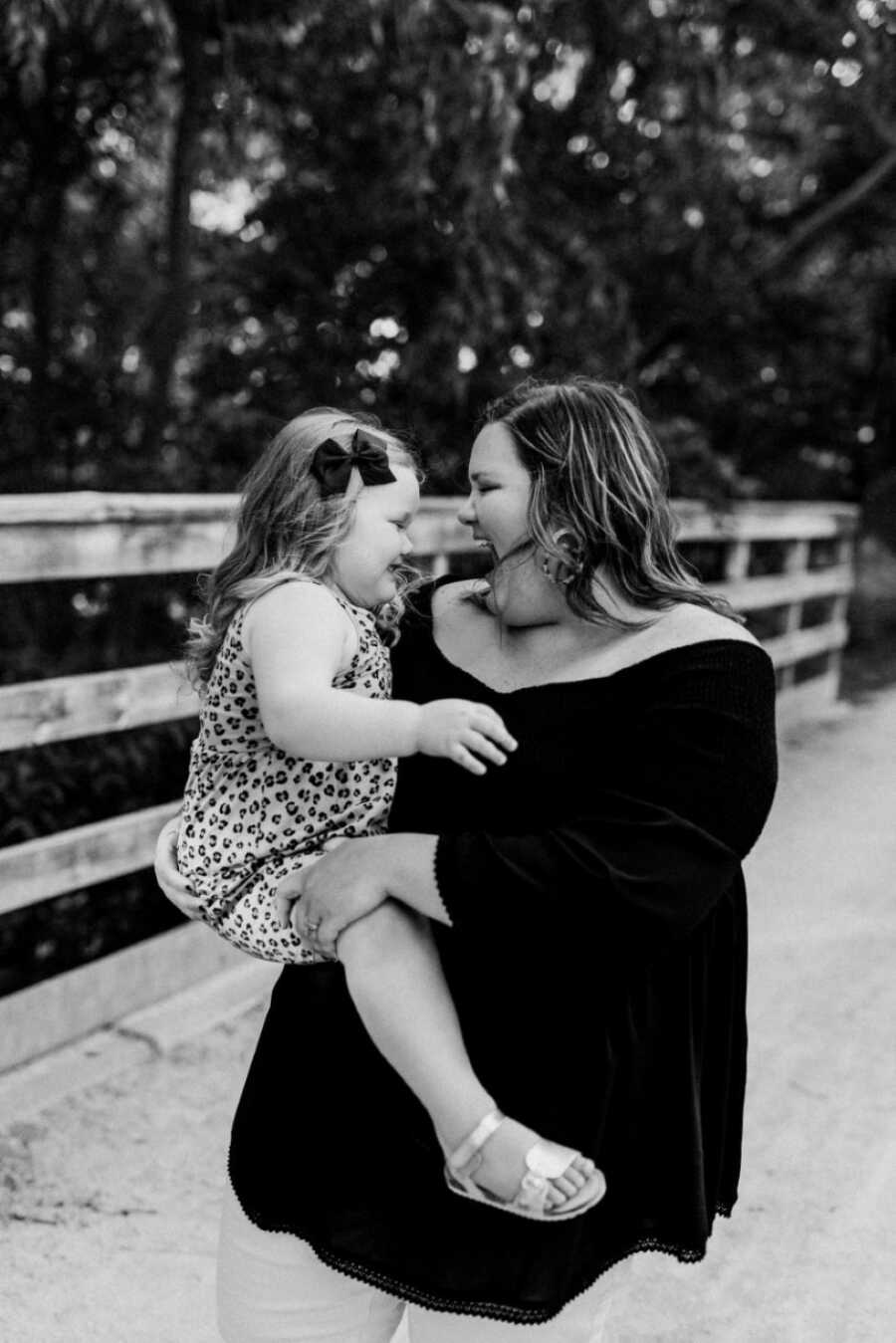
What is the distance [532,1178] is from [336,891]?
359 millimetres

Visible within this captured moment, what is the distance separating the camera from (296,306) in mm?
6137

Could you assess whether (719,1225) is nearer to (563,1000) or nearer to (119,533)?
(563,1000)

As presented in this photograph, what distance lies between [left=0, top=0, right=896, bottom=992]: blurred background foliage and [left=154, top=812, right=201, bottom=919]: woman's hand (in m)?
2.81

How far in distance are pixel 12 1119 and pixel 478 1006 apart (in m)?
1.96

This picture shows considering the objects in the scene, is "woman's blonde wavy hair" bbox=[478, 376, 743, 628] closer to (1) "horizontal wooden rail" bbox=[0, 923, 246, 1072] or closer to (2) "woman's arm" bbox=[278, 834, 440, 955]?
(2) "woman's arm" bbox=[278, 834, 440, 955]

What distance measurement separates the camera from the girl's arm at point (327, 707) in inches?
55.4

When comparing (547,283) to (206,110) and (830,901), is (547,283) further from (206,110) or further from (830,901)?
(830,901)

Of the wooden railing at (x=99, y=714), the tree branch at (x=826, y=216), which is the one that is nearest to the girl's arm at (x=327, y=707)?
the wooden railing at (x=99, y=714)

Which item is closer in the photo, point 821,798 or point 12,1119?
point 12,1119

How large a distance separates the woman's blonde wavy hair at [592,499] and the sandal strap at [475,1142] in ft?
1.85

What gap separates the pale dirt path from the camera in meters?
2.49

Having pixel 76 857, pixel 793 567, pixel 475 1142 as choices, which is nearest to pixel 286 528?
pixel 475 1142

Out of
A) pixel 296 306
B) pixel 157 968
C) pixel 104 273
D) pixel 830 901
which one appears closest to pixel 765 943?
pixel 830 901

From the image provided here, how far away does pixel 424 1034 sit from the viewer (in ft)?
4.77
